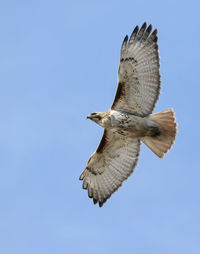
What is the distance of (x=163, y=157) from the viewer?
14516 mm

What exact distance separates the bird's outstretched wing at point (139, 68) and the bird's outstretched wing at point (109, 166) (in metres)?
1.24

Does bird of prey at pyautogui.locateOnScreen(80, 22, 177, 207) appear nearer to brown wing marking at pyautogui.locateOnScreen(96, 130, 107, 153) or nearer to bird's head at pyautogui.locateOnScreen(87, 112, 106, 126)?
bird's head at pyautogui.locateOnScreen(87, 112, 106, 126)

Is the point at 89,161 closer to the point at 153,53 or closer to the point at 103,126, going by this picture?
the point at 103,126

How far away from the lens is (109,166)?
1568 centimetres

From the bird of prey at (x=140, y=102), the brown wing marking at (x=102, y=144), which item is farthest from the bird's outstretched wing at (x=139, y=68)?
the brown wing marking at (x=102, y=144)

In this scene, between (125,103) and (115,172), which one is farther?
(115,172)

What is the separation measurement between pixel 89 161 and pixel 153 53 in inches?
122

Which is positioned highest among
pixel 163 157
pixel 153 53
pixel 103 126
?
pixel 153 53

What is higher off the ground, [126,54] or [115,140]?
[126,54]

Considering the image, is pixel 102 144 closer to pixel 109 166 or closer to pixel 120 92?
pixel 109 166

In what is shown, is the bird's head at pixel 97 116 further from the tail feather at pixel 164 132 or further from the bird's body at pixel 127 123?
the tail feather at pixel 164 132

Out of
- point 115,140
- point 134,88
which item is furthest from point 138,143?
point 134,88

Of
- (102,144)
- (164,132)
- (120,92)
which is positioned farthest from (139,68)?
(102,144)

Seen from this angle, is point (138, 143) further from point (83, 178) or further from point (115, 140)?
point (83, 178)
